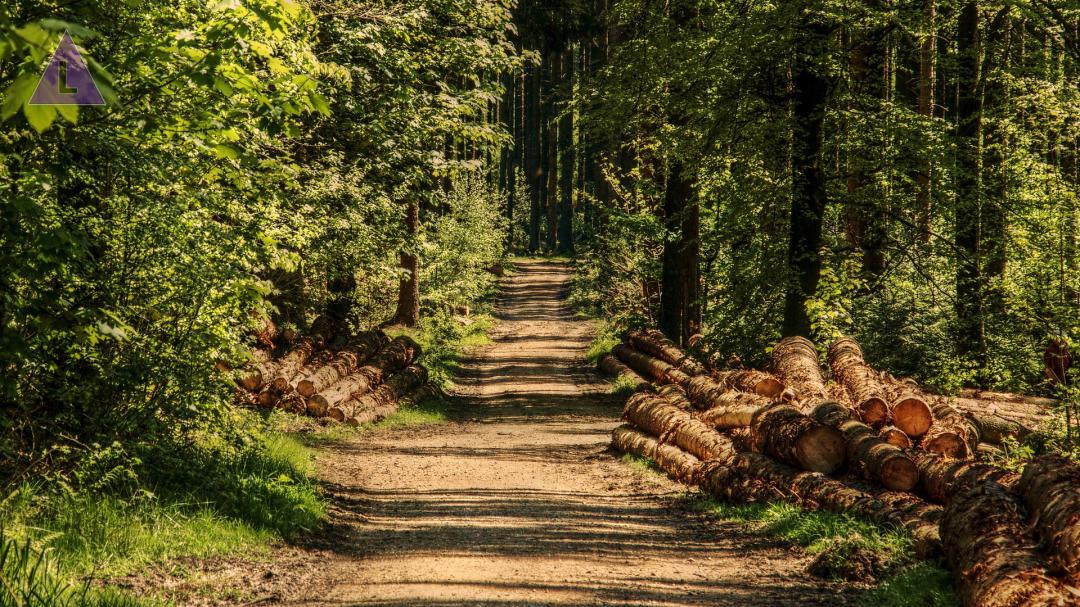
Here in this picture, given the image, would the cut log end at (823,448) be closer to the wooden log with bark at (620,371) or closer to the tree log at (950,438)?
the tree log at (950,438)

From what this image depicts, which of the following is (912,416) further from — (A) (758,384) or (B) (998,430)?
(B) (998,430)

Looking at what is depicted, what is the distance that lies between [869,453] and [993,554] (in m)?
2.91

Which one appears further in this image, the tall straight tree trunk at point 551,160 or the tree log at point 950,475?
the tall straight tree trunk at point 551,160

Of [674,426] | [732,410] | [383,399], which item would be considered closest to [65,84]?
[732,410]

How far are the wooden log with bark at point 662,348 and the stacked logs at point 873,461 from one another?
104 centimetres

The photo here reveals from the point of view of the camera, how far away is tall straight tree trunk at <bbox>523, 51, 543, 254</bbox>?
57.2 m

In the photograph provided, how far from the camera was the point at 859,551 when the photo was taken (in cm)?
669

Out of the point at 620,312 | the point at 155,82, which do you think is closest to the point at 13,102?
the point at 155,82

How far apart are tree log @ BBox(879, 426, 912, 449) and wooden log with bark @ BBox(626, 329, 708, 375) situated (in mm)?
6595

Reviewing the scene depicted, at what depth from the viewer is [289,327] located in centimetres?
1620

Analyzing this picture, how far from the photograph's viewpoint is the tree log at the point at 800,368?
10713mm

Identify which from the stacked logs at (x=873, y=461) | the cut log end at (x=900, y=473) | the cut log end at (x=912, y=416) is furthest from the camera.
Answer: the cut log end at (x=912, y=416)

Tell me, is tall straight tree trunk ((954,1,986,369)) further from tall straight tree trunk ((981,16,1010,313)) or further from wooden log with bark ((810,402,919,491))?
wooden log with bark ((810,402,919,491))

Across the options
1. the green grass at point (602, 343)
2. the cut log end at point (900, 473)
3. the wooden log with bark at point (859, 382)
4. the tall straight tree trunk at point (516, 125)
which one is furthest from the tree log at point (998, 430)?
the tall straight tree trunk at point (516, 125)
